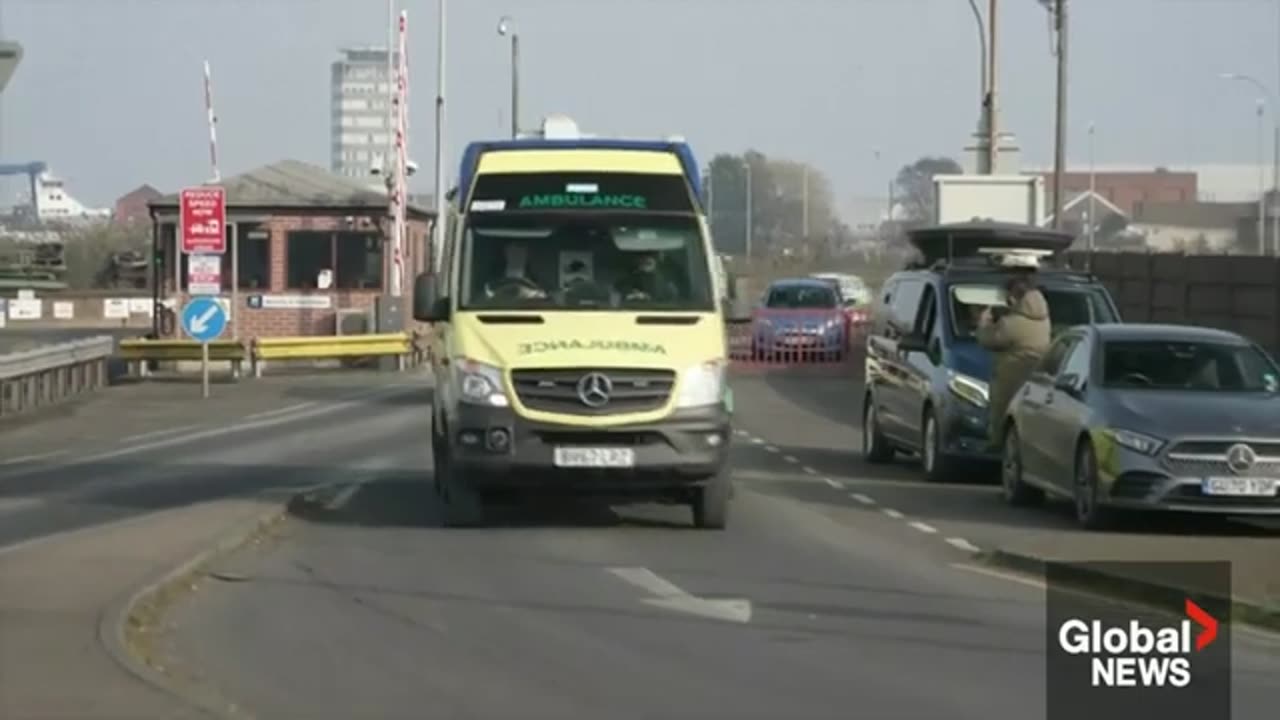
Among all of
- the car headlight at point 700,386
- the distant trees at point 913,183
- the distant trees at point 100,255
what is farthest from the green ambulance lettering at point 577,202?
the distant trees at point 913,183

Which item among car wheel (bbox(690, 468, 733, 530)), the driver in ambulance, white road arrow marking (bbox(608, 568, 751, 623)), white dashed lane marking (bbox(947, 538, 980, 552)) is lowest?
white dashed lane marking (bbox(947, 538, 980, 552))

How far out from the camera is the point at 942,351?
72.5 ft

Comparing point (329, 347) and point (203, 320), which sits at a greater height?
point (203, 320)

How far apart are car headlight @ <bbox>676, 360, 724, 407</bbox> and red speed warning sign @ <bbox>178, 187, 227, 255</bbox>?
25.1 metres

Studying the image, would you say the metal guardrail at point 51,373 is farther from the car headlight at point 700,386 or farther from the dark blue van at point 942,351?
the car headlight at point 700,386

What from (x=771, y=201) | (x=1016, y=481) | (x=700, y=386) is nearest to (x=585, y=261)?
(x=700, y=386)

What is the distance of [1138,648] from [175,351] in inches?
1373

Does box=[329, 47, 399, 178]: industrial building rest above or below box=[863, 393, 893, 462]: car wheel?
above

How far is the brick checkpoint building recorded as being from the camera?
48.9 metres

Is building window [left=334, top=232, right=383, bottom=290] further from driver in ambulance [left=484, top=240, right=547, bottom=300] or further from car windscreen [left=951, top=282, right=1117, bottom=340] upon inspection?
driver in ambulance [left=484, top=240, right=547, bottom=300]

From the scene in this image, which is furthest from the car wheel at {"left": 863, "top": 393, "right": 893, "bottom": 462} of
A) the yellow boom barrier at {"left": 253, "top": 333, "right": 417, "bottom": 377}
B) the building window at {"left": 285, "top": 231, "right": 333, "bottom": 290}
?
the building window at {"left": 285, "top": 231, "right": 333, "bottom": 290}

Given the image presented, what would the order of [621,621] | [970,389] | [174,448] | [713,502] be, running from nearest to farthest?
1. [621,621]
2. [713,502]
3. [970,389]
4. [174,448]

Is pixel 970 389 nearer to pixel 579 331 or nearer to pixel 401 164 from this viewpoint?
pixel 579 331

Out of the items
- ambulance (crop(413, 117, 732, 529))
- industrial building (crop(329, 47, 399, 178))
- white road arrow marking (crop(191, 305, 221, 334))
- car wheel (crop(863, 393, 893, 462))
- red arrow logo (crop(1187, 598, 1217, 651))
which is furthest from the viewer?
industrial building (crop(329, 47, 399, 178))
